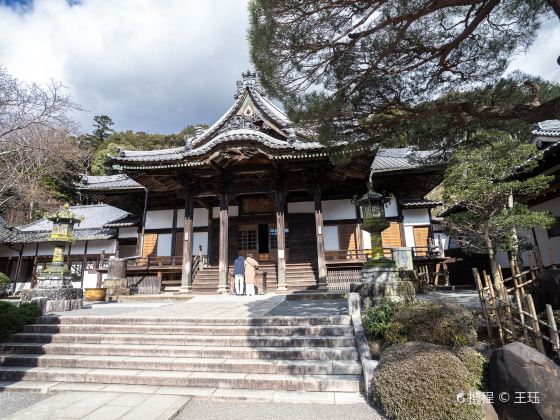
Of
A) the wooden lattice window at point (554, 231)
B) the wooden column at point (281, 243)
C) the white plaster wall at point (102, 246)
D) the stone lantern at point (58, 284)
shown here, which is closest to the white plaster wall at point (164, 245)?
the white plaster wall at point (102, 246)

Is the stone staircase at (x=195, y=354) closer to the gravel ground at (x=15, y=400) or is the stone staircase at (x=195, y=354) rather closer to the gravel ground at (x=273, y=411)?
the gravel ground at (x=273, y=411)

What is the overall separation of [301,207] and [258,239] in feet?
9.30

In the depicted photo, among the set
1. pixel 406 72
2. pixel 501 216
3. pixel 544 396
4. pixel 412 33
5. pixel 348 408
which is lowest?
pixel 348 408

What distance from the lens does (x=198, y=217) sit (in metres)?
16.8

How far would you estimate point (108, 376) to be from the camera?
5.22 meters

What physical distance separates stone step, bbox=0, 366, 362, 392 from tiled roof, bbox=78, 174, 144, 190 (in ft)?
38.8

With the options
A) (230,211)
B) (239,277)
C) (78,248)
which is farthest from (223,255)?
(78,248)

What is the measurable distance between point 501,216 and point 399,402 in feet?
27.1

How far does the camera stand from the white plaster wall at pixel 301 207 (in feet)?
51.4

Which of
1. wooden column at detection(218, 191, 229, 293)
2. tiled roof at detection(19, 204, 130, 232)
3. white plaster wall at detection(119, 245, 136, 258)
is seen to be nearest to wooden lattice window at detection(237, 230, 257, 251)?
wooden column at detection(218, 191, 229, 293)

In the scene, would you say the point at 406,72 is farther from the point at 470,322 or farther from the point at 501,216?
the point at 501,216

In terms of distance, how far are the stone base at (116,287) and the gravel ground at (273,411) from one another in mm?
10857

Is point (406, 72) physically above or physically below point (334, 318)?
above

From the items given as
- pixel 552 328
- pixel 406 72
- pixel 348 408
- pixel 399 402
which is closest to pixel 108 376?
pixel 348 408
